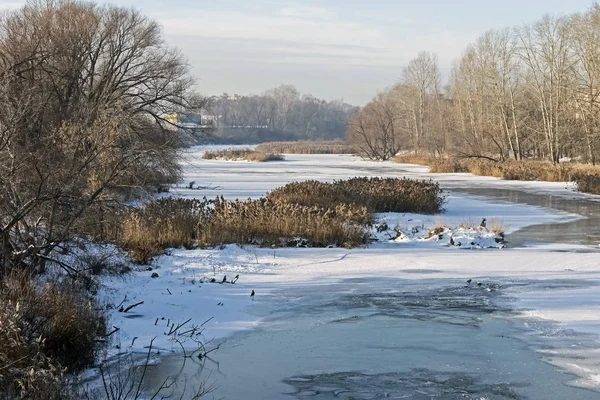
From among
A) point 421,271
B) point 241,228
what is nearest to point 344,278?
point 421,271

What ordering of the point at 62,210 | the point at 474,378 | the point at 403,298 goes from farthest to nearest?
the point at 403,298 < the point at 62,210 < the point at 474,378

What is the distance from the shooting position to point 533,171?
41.7 m

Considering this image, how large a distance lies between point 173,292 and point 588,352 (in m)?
5.69

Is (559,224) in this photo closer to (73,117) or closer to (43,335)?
(73,117)

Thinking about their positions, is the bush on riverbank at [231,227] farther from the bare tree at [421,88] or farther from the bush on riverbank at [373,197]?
the bare tree at [421,88]

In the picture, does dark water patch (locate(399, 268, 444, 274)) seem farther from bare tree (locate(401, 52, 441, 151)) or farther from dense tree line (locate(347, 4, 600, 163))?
bare tree (locate(401, 52, 441, 151))

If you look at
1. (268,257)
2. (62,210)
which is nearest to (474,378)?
(62,210)

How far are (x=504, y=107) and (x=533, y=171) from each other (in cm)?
1413

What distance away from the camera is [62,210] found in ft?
30.9

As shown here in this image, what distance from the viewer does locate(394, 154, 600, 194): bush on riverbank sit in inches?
1300

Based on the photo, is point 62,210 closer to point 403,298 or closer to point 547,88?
point 403,298

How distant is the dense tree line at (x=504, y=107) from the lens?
144 feet

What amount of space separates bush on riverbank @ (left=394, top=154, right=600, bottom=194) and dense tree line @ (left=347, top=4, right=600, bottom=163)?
216cm

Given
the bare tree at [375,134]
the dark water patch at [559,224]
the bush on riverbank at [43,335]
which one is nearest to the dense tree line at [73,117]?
the bush on riverbank at [43,335]
